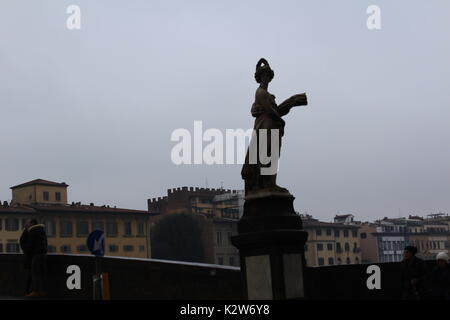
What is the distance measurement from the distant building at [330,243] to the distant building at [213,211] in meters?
11.1

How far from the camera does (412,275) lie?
36.6ft

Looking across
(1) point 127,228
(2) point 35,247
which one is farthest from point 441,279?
(1) point 127,228

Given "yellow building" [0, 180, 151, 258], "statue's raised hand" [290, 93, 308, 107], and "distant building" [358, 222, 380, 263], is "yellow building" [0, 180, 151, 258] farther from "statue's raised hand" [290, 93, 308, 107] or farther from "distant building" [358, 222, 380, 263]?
"statue's raised hand" [290, 93, 308, 107]

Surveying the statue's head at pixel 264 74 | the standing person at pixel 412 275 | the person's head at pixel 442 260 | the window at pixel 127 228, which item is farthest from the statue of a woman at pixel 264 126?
the window at pixel 127 228

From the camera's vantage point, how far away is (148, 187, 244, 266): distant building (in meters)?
99.1

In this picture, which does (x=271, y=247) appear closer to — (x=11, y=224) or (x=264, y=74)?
(x=264, y=74)

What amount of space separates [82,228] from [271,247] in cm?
7623

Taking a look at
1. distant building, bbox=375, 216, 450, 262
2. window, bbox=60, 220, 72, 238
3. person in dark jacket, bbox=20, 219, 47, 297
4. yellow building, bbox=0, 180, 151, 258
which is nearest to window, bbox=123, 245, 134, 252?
yellow building, bbox=0, 180, 151, 258

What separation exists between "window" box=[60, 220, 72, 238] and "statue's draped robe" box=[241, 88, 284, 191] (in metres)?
74.2

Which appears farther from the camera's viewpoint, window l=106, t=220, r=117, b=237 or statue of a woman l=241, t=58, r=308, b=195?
window l=106, t=220, r=117, b=237

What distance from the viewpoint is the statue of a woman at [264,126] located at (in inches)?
481

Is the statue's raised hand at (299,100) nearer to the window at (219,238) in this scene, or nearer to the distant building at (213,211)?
the distant building at (213,211)
